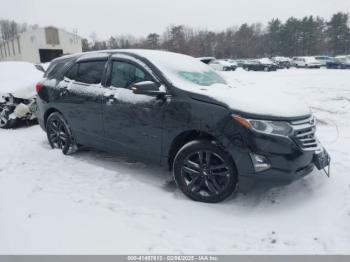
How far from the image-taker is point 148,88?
3.49 metres

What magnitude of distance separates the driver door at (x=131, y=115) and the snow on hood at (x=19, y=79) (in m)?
4.12

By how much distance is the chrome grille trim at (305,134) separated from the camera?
3064 mm

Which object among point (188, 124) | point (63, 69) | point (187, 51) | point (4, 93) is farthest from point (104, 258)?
point (187, 51)

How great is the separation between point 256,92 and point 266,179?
111 centimetres

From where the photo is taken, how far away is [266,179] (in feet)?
10.0

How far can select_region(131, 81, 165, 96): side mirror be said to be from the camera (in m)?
3.48

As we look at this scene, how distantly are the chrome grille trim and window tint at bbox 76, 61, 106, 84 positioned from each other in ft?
9.27

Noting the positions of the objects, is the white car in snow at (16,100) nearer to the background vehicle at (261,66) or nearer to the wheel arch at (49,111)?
the wheel arch at (49,111)

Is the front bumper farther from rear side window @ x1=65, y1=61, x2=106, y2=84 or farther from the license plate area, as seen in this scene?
rear side window @ x1=65, y1=61, x2=106, y2=84

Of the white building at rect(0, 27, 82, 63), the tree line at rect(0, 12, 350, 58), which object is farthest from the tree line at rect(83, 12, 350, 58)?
the white building at rect(0, 27, 82, 63)

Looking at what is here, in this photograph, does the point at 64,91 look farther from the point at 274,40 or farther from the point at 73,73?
the point at 274,40

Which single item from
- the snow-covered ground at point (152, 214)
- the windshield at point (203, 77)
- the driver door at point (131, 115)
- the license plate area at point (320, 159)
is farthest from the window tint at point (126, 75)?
the license plate area at point (320, 159)

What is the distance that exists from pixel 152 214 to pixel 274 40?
73.8m

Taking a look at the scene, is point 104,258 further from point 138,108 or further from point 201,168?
point 138,108
